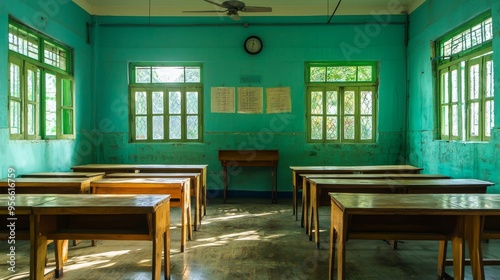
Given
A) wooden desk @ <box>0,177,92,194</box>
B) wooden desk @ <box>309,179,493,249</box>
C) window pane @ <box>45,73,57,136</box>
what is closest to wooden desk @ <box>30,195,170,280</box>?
wooden desk @ <box>0,177,92,194</box>

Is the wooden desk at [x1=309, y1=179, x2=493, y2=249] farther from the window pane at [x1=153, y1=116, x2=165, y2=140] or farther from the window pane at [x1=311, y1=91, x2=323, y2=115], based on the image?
the window pane at [x1=153, y1=116, x2=165, y2=140]

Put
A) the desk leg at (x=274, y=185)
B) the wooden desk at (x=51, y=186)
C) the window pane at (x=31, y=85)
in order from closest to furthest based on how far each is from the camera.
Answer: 1. the wooden desk at (x=51, y=186)
2. the window pane at (x=31, y=85)
3. the desk leg at (x=274, y=185)

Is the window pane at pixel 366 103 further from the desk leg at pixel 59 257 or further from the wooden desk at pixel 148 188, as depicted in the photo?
the desk leg at pixel 59 257

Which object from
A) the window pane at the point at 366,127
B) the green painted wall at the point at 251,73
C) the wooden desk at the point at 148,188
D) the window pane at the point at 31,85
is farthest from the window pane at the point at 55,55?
the window pane at the point at 366,127

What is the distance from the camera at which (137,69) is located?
6625mm

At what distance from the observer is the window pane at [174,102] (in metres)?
6.59

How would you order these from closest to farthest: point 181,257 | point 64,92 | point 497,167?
point 181,257, point 497,167, point 64,92

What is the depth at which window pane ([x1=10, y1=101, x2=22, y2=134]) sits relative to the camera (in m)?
4.29

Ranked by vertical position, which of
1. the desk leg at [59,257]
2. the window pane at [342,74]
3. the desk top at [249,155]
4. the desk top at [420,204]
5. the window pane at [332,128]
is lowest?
the desk leg at [59,257]

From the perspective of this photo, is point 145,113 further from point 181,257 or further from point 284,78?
point 181,257

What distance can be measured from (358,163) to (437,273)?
377cm

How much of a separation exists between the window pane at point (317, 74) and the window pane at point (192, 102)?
2214 mm

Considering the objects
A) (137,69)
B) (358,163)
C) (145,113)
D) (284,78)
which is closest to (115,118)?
(145,113)

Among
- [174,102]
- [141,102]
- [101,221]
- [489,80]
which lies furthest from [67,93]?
[489,80]
